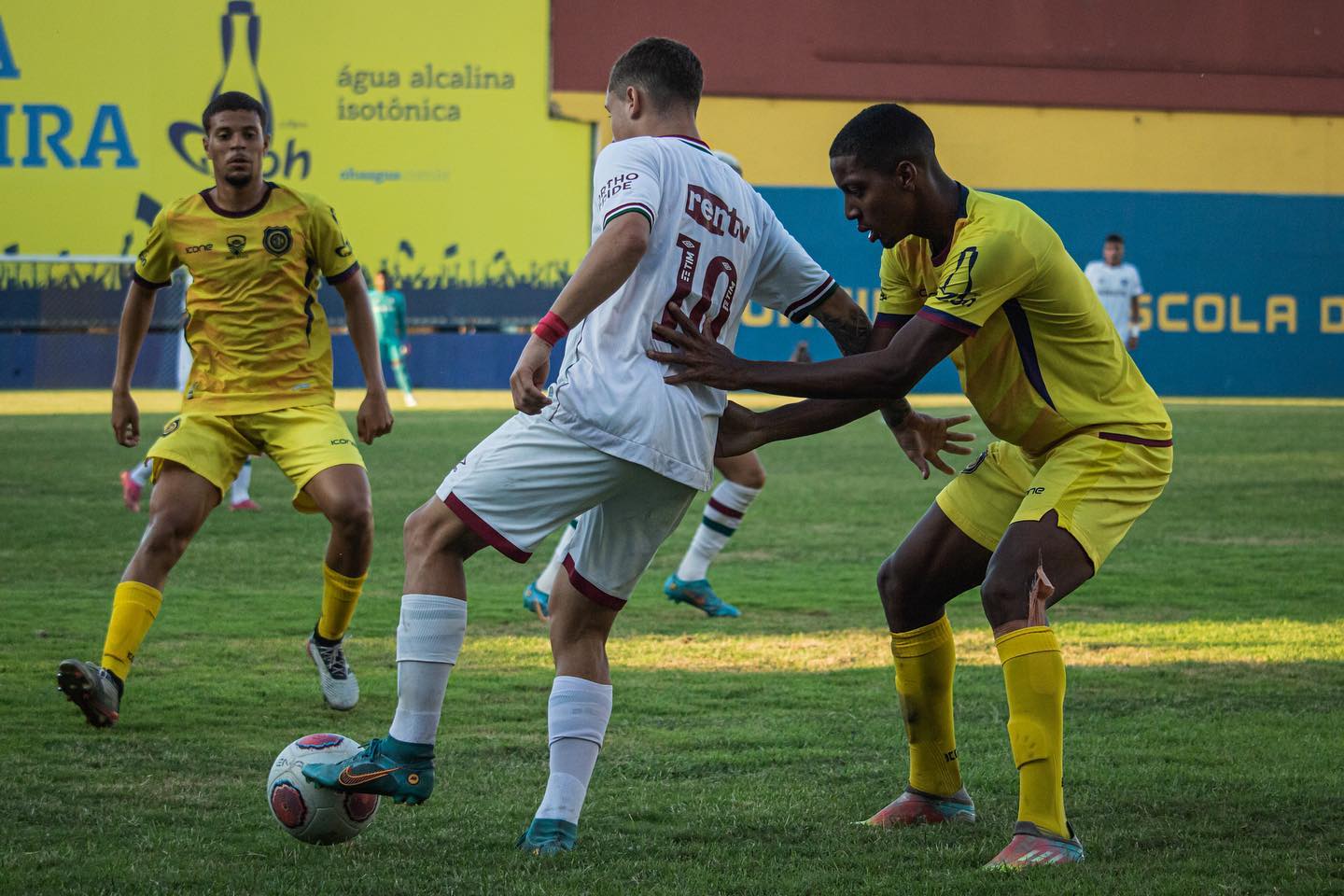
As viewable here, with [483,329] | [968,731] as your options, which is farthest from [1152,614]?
[483,329]

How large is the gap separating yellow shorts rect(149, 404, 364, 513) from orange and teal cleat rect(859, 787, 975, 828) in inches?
98.6

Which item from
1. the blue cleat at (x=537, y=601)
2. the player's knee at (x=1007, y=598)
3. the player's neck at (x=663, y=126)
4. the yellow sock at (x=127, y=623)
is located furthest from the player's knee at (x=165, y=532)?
the player's knee at (x=1007, y=598)

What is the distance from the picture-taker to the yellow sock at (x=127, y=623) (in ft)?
17.7

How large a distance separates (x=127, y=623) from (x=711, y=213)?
2820mm

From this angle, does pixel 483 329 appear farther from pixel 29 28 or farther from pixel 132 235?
pixel 29 28

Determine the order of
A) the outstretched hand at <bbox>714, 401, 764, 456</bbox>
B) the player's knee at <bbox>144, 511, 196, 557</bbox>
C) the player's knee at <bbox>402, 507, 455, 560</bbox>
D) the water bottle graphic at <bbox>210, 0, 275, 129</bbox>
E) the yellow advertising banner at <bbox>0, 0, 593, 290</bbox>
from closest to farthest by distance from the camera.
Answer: the player's knee at <bbox>402, 507, 455, 560</bbox> < the outstretched hand at <bbox>714, 401, 764, 456</bbox> < the player's knee at <bbox>144, 511, 196, 557</bbox> < the yellow advertising banner at <bbox>0, 0, 593, 290</bbox> < the water bottle graphic at <bbox>210, 0, 275, 129</bbox>

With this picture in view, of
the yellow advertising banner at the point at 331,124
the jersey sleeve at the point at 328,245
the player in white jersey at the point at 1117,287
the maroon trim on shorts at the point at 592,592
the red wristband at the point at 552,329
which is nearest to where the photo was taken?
the red wristband at the point at 552,329

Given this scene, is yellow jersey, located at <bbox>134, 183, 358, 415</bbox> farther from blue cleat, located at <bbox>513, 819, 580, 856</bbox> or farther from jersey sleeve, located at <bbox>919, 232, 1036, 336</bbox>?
jersey sleeve, located at <bbox>919, 232, 1036, 336</bbox>

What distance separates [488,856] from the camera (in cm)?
371

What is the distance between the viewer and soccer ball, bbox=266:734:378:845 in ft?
12.4

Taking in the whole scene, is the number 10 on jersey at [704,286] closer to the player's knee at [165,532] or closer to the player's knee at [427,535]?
the player's knee at [427,535]

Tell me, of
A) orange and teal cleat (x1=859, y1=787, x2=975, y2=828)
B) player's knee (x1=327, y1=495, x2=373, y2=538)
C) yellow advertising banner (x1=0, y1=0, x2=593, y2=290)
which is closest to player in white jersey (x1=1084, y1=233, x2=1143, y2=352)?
yellow advertising banner (x1=0, y1=0, x2=593, y2=290)

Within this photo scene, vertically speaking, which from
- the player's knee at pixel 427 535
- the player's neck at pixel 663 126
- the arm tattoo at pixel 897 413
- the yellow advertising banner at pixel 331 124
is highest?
the yellow advertising banner at pixel 331 124

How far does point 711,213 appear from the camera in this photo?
3.84 meters
